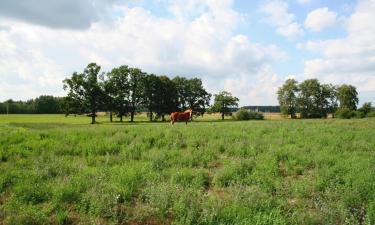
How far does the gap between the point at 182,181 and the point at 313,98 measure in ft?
432

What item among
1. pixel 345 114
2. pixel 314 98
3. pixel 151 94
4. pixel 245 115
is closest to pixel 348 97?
pixel 314 98

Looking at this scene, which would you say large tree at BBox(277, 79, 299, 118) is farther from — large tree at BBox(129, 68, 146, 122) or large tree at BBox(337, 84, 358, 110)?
large tree at BBox(129, 68, 146, 122)

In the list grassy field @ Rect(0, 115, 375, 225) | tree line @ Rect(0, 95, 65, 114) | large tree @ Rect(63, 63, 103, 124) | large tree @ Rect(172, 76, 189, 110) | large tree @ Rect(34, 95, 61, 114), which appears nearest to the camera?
grassy field @ Rect(0, 115, 375, 225)

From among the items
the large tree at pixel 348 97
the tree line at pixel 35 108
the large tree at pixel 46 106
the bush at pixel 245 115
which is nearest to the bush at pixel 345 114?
the bush at pixel 245 115

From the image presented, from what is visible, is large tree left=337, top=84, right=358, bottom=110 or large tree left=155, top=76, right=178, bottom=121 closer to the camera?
large tree left=155, top=76, right=178, bottom=121

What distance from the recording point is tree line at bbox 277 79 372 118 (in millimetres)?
132250

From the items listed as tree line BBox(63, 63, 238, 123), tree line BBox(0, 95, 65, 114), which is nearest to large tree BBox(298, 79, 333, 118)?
tree line BBox(63, 63, 238, 123)

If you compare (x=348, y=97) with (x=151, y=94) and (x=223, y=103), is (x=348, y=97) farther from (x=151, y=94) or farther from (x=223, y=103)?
(x=151, y=94)

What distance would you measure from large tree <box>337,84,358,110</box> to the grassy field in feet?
413

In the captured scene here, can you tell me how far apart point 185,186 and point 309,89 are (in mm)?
131656

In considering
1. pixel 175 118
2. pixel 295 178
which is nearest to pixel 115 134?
pixel 295 178

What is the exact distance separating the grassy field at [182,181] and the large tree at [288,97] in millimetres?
118907

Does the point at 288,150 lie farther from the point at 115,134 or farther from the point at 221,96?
the point at 221,96

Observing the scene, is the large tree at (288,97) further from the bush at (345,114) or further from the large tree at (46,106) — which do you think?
the large tree at (46,106)
